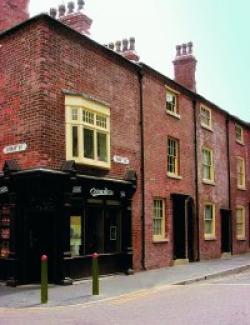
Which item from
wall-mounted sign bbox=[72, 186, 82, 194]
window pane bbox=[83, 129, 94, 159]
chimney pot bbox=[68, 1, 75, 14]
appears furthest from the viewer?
chimney pot bbox=[68, 1, 75, 14]

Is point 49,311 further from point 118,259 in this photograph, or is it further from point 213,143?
point 213,143

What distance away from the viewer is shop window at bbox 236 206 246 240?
28.8 m

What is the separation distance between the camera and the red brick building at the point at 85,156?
14844 mm

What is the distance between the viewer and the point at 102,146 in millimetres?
17016

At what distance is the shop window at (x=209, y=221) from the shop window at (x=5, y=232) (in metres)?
11.6

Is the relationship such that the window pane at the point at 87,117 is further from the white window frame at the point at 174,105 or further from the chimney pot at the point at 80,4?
the white window frame at the point at 174,105

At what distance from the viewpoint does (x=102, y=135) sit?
1705 centimetres

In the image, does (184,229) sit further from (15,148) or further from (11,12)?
(11,12)

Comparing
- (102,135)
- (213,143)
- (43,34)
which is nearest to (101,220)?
(102,135)

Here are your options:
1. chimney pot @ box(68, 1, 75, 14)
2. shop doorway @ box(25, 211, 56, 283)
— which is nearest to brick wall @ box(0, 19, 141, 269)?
shop doorway @ box(25, 211, 56, 283)

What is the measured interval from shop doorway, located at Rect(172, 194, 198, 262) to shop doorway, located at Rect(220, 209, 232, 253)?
3918 mm

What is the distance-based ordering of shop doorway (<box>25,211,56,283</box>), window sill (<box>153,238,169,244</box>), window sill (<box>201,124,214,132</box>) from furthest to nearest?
window sill (<box>201,124,214,132</box>) → window sill (<box>153,238,169,244</box>) → shop doorway (<box>25,211,56,283</box>)

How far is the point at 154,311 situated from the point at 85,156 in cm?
692

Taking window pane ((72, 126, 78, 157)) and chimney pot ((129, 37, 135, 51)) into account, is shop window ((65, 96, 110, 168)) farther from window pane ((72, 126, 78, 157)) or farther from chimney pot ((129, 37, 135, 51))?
chimney pot ((129, 37, 135, 51))
